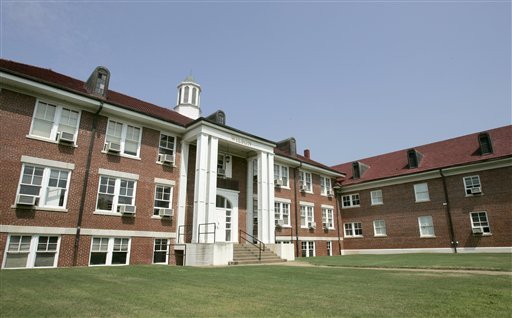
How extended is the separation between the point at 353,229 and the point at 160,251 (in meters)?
20.8

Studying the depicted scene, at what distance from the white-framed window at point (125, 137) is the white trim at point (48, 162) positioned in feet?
7.18

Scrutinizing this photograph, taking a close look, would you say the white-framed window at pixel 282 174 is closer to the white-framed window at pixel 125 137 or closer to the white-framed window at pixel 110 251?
the white-framed window at pixel 125 137

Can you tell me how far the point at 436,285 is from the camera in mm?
7961

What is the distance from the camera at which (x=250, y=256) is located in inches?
718

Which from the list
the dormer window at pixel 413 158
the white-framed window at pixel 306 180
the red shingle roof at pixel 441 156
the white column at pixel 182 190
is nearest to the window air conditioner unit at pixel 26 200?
the white column at pixel 182 190

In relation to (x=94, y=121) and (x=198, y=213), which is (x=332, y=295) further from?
(x=94, y=121)

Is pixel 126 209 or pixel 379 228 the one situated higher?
pixel 126 209

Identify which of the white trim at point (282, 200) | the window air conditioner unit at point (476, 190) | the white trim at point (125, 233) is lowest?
the white trim at point (125, 233)

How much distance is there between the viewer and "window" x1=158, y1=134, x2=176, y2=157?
18.9 meters

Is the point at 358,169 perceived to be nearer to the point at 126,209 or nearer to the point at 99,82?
the point at 126,209

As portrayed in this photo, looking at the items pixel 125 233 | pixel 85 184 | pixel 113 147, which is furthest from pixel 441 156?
pixel 85 184

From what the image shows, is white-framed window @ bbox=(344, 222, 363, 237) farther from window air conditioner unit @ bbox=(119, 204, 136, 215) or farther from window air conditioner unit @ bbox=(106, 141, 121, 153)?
window air conditioner unit @ bbox=(106, 141, 121, 153)

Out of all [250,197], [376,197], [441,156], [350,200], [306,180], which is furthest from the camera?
[350,200]

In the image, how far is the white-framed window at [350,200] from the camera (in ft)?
105
